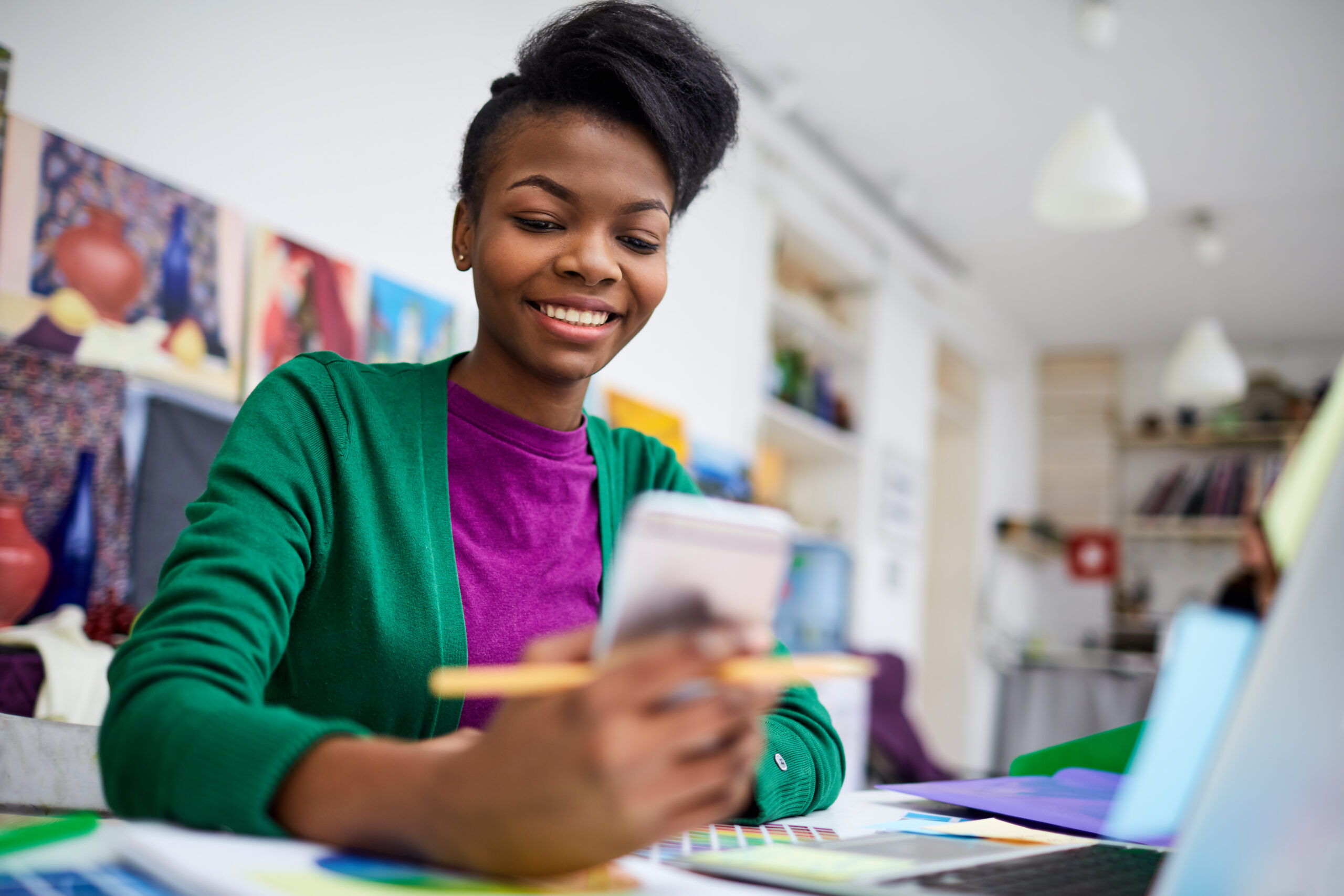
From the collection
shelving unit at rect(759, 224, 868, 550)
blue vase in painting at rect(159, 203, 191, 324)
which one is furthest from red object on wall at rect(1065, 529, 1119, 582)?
blue vase in painting at rect(159, 203, 191, 324)

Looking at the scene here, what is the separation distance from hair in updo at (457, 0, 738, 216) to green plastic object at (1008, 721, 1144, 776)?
698 mm

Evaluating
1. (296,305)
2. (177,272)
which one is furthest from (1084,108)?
(177,272)

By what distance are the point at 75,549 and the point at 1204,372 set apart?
4.55 m

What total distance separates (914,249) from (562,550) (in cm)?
475

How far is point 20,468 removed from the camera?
1715mm

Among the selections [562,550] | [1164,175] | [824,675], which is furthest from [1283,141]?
[824,675]

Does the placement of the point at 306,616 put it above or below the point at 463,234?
below

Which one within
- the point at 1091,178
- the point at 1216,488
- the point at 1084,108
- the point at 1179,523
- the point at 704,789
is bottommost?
the point at 704,789

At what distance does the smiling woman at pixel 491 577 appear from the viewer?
42 centimetres

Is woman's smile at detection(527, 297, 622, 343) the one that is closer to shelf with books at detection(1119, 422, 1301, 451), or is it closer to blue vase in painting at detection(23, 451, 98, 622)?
blue vase in painting at detection(23, 451, 98, 622)

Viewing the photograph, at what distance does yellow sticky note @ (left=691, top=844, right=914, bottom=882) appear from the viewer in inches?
21.4

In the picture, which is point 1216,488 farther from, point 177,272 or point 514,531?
point 514,531

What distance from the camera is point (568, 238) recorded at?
35.9 inches

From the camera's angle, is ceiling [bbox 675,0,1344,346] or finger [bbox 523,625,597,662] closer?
finger [bbox 523,625,597,662]
